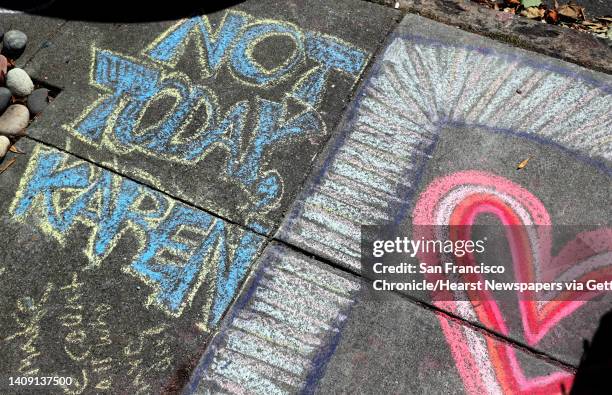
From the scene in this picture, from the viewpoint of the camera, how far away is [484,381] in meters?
2.60

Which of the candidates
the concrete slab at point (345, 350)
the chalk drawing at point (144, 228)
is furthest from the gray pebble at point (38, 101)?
the concrete slab at point (345, 350)

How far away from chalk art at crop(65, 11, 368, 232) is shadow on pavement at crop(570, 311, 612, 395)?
1.61 m

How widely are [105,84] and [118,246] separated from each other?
46.0 inches

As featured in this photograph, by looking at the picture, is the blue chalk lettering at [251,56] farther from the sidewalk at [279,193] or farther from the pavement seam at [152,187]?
the pavement seam at [152,187]

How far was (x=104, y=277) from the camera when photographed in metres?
2.91

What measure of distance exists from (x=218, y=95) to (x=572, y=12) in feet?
8.11

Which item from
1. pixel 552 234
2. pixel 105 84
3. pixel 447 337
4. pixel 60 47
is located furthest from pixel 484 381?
pixel 60 47

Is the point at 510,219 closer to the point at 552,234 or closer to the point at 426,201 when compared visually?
the point at 552,234

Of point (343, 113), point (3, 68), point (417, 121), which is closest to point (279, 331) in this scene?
point (343, 113)

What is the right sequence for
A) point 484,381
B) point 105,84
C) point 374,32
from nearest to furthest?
point 484,381 < point 105,84 < point 374,32

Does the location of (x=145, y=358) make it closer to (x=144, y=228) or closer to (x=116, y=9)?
(x=144, y=228)

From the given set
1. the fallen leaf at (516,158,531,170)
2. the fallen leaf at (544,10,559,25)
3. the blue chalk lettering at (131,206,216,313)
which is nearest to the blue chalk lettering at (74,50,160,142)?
the blue chalk lettering at (131,206,216,313)

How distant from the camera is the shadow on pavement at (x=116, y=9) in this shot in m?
4.02

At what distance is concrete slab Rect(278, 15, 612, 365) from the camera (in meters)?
3.09
